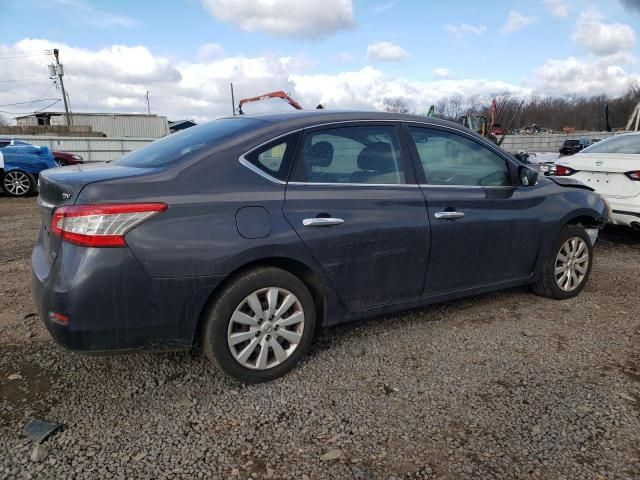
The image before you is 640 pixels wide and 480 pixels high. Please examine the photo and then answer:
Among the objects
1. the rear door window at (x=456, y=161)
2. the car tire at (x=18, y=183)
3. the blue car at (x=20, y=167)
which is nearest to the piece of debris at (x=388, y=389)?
the rear door window at (x=456, y=161)

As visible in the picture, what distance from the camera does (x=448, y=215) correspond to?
135 inches

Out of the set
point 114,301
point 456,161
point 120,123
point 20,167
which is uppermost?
point 120,123

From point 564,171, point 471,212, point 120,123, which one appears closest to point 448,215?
point 471,212

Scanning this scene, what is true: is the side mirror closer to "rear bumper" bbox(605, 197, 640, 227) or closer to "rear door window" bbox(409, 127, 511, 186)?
"rear door window" bbox(409, 127, 511, 186)

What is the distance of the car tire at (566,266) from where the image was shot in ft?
13.9

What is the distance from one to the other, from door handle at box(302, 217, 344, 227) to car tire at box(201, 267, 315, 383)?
320 mm

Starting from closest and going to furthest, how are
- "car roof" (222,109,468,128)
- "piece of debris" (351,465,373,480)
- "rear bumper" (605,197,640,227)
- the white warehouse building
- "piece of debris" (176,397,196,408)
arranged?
1. "piece of debris" (351,465,373,480)
2. "piece of debris" (176,397,196,408)
3. "car roof" (222,109,468,128)
4. "rear bumper" (605,197,640,227)
5. the white warehouse building

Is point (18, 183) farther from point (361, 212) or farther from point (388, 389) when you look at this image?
point (388, 389)

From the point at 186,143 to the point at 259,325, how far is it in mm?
1242

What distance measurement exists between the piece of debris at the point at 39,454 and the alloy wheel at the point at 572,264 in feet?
12.9

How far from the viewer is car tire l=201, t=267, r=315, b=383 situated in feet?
8.90

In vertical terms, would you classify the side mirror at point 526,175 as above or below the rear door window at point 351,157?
below

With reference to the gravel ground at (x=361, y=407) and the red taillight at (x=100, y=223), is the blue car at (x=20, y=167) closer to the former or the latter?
the gravel ground at (x=361, y=407)

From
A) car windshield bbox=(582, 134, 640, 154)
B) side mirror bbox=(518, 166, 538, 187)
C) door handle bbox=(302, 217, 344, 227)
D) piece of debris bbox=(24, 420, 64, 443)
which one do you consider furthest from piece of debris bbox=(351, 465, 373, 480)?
car windshield bbox=(582, 134, 640, 154)
